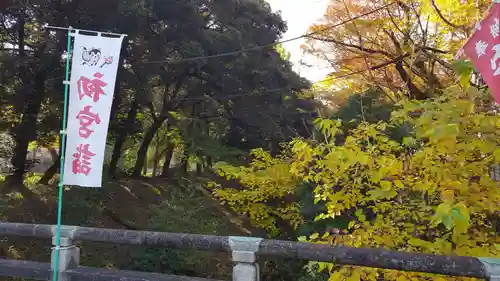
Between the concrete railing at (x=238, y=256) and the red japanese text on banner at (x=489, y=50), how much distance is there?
1.22 metres

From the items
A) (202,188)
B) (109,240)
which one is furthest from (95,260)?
(109,240)

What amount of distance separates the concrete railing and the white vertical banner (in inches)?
26.4

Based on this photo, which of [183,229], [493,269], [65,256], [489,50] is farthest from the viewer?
[183,229]

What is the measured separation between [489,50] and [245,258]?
248 centimetres

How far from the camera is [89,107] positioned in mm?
3967

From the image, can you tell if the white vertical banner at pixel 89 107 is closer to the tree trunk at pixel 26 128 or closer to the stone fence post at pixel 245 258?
the stone fence post at pixel 245 258

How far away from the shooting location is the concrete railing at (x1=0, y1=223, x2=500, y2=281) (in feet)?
8.96

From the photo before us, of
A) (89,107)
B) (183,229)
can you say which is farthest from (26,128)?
(89,107)

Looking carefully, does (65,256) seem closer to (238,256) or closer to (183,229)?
(238,256)

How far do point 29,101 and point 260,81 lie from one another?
24.1 ft

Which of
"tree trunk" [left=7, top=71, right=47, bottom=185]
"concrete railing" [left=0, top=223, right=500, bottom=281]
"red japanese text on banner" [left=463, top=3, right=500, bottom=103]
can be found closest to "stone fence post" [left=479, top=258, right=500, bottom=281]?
"concrete railing" [left=0, top=223, right=500, bottom=281]

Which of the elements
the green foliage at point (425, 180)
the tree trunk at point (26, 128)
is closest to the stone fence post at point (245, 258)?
the green foliage at point (425, 180)

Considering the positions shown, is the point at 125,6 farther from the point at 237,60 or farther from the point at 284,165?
the point at 284,165

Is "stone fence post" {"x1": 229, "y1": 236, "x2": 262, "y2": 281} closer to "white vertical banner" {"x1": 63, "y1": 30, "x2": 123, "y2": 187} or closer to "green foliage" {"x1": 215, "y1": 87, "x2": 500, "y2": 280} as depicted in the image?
"green foliage" {"x1": 215, "y1": 87, "x2": 500, "y2": 280}
